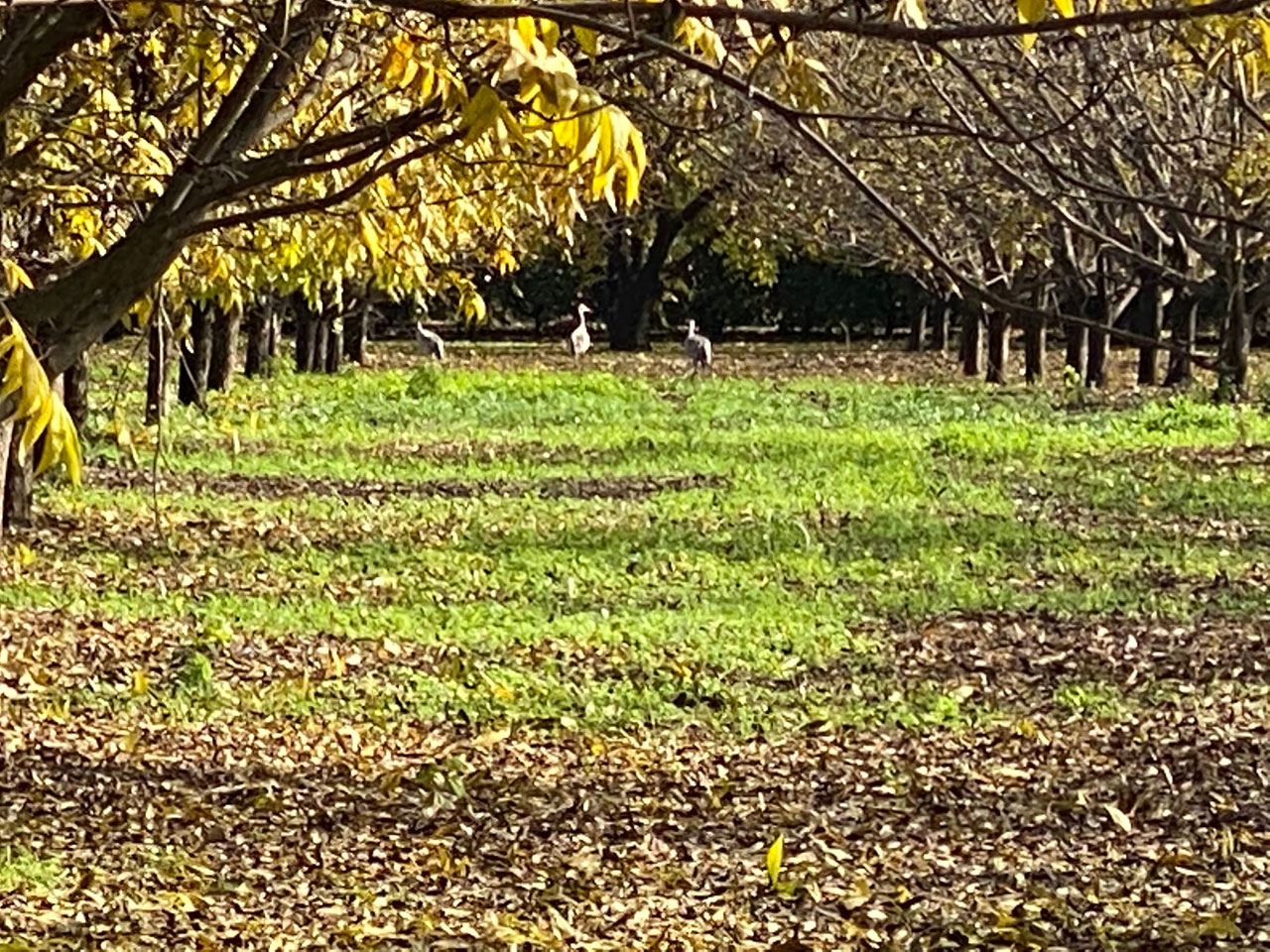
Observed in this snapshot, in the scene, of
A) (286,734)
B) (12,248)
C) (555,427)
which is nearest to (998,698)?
(286,734)

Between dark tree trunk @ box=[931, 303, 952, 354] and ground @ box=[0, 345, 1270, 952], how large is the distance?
26.8 m

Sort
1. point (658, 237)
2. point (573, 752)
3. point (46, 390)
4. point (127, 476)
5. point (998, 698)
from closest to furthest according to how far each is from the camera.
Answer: point (46, 390)
point (573, 752)
point (998, 698)
point (127, 476)
point (658, 237)

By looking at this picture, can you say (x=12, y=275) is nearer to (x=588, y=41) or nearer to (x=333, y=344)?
(x=588, y=41)

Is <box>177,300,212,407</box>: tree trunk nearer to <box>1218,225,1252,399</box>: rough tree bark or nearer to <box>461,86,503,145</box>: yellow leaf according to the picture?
<box>1218,225,1252,399</box>: rough tree bark

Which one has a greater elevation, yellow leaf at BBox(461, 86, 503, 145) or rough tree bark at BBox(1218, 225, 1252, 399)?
yellow leaf at BBox(461, 86, 503, 145)

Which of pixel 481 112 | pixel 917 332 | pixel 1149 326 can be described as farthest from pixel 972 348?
pixel 481 112

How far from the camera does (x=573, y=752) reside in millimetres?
9125

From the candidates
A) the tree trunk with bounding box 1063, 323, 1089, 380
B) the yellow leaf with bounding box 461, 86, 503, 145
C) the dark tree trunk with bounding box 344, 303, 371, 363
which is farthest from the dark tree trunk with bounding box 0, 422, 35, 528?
the dark tree trunk with bounding box 344, 303, 371, 363

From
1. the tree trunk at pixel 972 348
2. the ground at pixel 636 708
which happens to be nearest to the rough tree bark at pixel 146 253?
the ground at pixel 636 708

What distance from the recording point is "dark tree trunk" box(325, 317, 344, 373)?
3706 centimetres

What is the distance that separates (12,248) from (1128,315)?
1173 inches

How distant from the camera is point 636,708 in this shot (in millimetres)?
10023

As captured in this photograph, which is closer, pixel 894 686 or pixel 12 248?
pixel 894 686

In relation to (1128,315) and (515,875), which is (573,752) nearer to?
(515,875)
